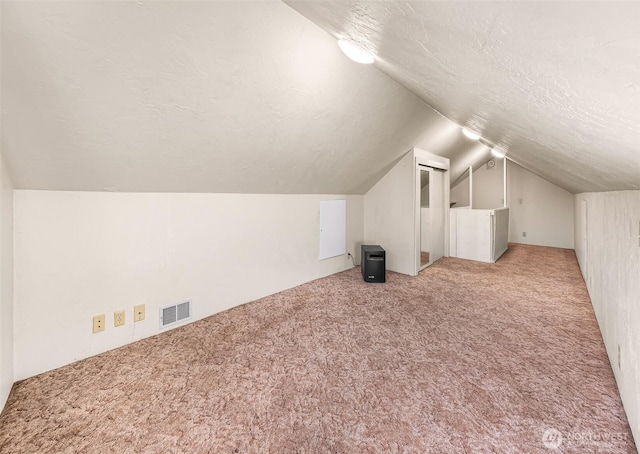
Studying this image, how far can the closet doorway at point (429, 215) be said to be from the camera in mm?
3980

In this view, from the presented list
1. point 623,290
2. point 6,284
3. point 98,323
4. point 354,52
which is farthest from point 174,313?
point 623,290

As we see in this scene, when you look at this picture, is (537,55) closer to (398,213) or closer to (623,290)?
(623,290)

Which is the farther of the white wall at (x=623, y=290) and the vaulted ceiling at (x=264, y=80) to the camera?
the white wall at (x=623, y=290)

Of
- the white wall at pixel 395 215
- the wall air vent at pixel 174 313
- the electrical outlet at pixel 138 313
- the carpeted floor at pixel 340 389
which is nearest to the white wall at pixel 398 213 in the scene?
the white wall at pixel 395 215

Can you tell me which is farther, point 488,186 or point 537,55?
point 488,186

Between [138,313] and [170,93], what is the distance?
1601 mm

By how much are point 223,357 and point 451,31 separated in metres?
2.11

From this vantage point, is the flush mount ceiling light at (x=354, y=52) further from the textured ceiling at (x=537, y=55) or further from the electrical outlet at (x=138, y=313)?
the electrical outlet at (x=138, y=313)

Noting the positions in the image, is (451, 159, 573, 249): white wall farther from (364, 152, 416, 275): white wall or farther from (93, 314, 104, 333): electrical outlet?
(93, 314, 104, 333): electrical outlet

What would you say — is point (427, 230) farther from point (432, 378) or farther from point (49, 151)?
point (49, 151)

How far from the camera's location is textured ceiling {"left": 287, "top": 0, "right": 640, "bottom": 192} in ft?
1.55

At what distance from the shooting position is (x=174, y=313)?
89.6 inches

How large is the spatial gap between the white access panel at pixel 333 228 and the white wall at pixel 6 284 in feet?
8.98

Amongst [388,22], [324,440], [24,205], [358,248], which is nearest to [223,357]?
[324,440]
